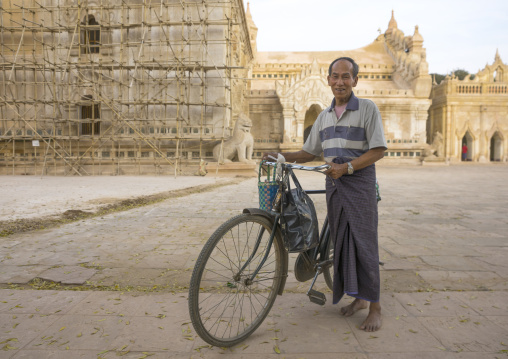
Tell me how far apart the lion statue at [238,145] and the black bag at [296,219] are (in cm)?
1379

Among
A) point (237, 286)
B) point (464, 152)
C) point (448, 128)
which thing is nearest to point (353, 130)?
point (237, 286)

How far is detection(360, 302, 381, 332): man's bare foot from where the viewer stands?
2277 millimetres

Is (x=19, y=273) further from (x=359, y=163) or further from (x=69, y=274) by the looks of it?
(x=359, y=163)

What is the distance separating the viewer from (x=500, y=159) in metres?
29.0

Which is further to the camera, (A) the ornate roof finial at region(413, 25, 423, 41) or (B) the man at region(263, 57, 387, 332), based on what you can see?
(A) the ornate roof finial at region(413, 25, 423, 41)

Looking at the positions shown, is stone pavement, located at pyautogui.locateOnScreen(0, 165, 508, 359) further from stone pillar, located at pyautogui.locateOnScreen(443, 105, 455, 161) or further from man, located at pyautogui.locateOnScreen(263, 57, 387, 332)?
stone pillar, located at pyautogui.locateOnScreen(443, 105, 455, 161)

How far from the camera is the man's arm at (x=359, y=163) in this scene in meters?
2.23

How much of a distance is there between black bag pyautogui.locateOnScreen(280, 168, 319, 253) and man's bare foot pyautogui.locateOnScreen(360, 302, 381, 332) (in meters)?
0.59

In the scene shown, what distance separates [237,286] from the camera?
226 centimetres

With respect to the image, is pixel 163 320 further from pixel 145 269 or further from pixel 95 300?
pixel 145 269

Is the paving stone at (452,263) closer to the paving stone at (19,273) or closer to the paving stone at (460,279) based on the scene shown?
the paving stone at (460,279)

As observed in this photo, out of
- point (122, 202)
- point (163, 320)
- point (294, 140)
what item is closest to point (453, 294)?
point (163, 320)

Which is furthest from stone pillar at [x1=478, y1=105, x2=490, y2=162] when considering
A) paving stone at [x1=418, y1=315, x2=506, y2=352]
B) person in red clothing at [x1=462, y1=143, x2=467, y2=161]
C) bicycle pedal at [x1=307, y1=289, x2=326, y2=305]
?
bicycle pedal at [x1=307, y1=289, x2=326, y2=305]

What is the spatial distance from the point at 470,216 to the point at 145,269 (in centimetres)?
536
